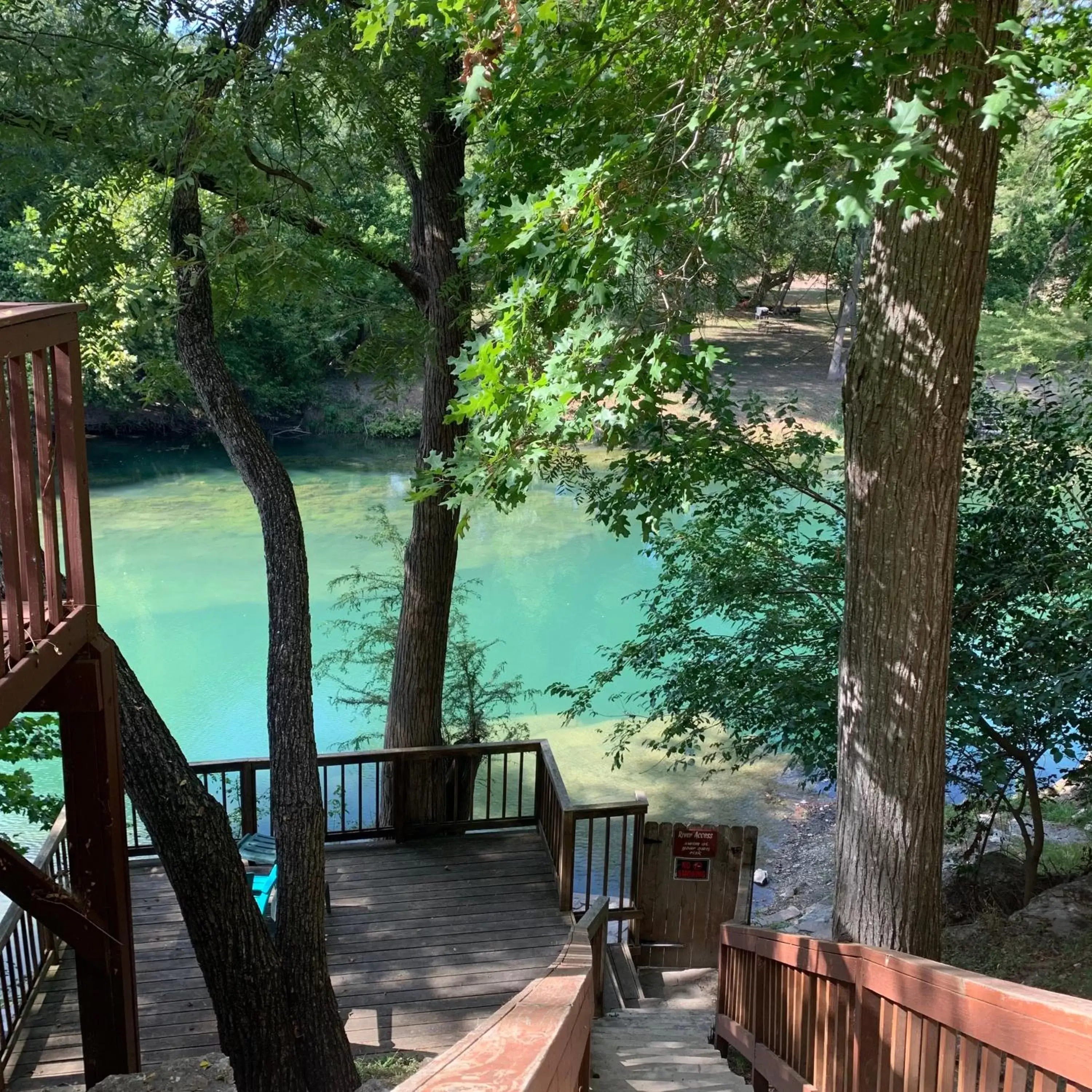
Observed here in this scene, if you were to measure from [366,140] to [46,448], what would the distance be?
4.91 meters

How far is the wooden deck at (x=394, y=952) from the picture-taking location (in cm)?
486

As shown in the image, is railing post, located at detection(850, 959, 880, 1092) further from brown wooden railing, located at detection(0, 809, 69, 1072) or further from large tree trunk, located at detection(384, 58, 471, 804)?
large tree trunk, located at detection(384, 58, 471, 804)

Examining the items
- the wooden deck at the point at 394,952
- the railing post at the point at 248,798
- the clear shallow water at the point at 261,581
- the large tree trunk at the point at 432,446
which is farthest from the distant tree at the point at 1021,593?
the clear shallow water at the point at 261,581

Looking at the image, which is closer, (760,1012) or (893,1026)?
(893,1026)

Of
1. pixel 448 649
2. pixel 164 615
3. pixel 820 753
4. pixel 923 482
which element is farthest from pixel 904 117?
pixel 164 615

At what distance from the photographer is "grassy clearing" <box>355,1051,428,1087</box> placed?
4.66m

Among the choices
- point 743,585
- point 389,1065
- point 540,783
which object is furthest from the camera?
point 540,783

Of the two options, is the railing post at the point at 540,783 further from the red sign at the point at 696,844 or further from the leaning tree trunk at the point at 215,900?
the leaning tree trunk at the point at 215,900

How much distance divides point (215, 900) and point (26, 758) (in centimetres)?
393

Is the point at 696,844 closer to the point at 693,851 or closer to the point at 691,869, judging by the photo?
the point at 693,851

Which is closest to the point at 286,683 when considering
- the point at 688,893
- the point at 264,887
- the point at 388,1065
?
the point at 264,887

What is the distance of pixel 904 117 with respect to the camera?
95.3 inches

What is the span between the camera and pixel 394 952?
5688 millimetres

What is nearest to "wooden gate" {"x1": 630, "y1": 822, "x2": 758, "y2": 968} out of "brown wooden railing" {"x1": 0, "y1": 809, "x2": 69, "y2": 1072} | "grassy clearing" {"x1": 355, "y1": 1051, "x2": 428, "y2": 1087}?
"grassy clearing" {"x1": 355, "y1": 1051, "x2": 428, "y2": 1087}
